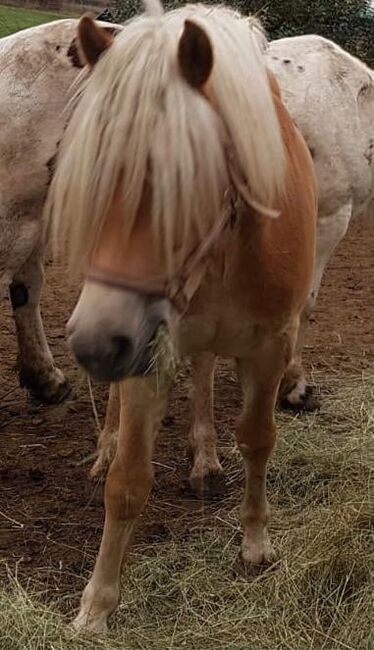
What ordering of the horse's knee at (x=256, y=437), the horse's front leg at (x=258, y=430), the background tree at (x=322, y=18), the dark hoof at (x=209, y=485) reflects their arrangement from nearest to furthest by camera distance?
the horse's front leg at (x=258, y=430) < the horse's knee at (x=256, y=437) < the dark hoof at (x=209, y=485) < the background tree at (x=322, y=18)

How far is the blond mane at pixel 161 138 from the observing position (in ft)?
6.14

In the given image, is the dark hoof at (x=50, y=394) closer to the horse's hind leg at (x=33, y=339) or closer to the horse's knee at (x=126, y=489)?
the horse's hind leg at (x=33, y=339)

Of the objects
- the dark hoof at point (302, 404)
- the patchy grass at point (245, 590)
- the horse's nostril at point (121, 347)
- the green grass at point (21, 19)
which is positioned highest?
the horse's nostril at point (121, 347)

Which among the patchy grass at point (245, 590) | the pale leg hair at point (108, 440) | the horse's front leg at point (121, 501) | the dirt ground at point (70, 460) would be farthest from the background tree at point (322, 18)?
the horse's front leg at point (121, 501)

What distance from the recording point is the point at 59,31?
3223 mm

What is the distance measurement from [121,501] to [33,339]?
1674mm

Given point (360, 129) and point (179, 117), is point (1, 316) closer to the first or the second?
point (360, 129)

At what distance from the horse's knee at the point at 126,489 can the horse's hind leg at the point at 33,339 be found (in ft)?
5.34

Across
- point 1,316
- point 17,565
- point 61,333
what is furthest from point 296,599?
point 1,316

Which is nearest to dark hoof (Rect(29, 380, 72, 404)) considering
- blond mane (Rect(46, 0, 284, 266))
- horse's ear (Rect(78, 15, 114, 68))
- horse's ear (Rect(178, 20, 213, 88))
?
blond mane (Rect(46, 0, 284, 266))

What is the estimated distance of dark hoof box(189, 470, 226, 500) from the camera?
3.44 m

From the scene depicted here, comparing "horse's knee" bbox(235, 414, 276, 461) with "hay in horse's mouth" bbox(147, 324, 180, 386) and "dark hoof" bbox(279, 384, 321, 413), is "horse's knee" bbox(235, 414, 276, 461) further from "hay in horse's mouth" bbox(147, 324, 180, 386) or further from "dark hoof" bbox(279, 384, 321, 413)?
"dark hoof" bbox(279, 384, 321, 413)

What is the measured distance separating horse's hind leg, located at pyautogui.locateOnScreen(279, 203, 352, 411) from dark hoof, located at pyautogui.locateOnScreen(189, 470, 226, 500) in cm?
54

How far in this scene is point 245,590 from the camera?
275 cm
